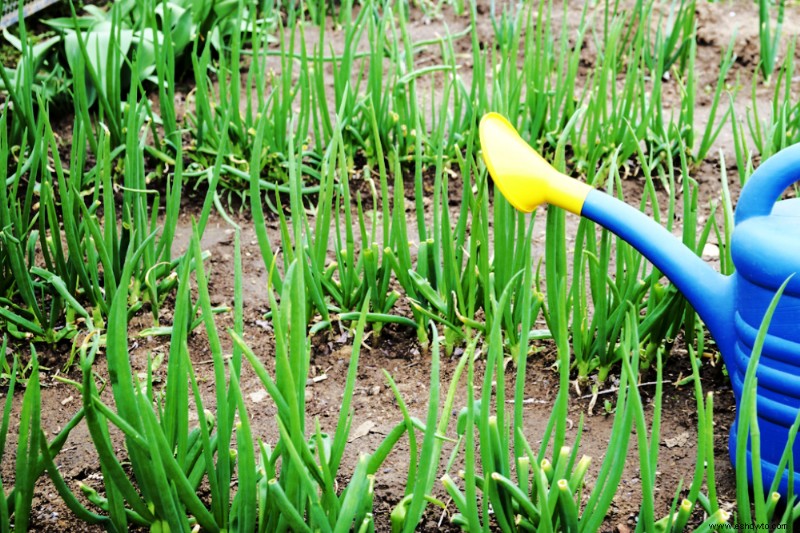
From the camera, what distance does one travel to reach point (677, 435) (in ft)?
4.80

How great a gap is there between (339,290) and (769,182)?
29.8 inches

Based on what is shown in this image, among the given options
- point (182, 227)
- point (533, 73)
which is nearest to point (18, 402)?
point (182, 227)

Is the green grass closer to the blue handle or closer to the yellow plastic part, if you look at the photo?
the yellow plastic part

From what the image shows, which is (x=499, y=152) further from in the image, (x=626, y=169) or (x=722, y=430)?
(x=626, y=169)

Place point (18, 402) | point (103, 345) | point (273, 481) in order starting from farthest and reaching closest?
point (103, 345) < point (18, 402) < point (273, 481)

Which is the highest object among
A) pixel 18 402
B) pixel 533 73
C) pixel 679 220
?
pixel 533 73

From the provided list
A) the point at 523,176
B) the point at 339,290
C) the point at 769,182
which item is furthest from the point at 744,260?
the point at 339,290

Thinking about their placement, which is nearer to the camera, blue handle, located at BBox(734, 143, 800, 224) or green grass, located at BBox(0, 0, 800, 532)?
green grass, located at BBox(0, 0, 800, 532)

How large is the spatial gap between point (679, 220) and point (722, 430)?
742 mm

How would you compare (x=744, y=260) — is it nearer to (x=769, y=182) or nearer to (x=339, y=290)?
(x=769, y=182)

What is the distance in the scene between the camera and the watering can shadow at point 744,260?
116cm

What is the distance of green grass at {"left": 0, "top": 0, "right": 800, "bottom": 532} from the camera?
1047mm

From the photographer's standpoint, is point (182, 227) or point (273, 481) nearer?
point (273, 481)

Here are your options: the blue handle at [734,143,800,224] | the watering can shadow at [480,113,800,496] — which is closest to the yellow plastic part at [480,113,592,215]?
the watering can shadow at [480,113,800,496]
